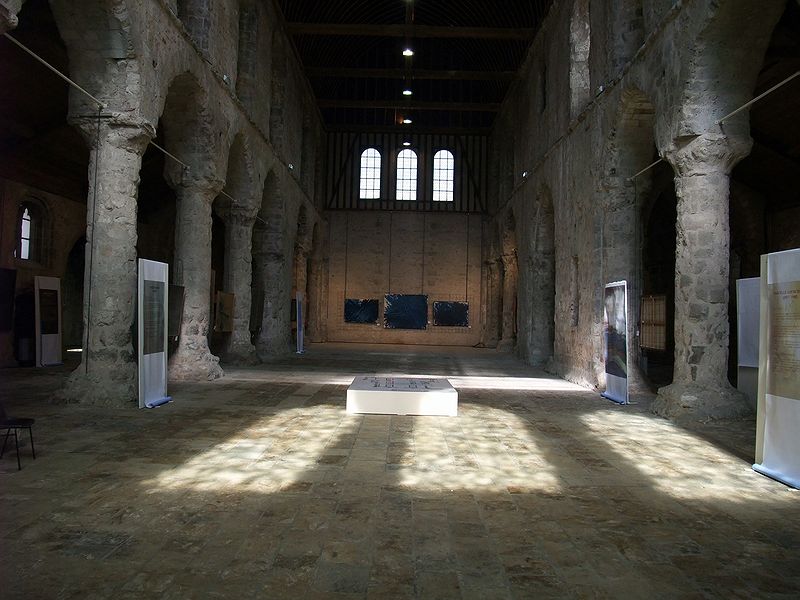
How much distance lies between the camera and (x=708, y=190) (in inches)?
294

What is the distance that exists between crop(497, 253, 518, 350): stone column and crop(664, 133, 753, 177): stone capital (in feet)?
45.5

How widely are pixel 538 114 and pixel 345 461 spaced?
543 inches

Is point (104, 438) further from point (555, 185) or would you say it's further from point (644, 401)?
point (555, 185)

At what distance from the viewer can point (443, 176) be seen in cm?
2639

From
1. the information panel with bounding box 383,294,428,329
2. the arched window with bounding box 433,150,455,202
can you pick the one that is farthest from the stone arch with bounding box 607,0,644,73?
the information panel with bounding box 383,294,428,329

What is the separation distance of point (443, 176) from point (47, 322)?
17833 mm

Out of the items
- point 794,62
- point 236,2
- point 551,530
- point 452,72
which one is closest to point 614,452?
point 551,530

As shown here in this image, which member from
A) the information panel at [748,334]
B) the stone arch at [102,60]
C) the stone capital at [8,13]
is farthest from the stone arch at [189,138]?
the information panel at [748,334]

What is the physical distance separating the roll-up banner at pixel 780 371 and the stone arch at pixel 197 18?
958 centimetres

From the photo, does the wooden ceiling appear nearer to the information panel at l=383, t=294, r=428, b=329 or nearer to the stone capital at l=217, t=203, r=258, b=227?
the stone capital at l=217, t=203, r=258, b=227

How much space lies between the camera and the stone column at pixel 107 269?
7.38 metres

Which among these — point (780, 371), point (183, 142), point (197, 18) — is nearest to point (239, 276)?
point (183, 142)

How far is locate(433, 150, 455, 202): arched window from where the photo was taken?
2633 centimetres

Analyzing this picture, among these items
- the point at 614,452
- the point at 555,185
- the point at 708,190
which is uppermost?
the point at 555,185
